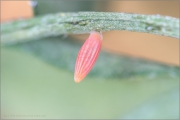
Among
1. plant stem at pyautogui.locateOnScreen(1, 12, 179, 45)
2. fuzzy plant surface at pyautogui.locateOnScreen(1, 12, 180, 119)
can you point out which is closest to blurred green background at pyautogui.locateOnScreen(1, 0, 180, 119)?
fuzzy plant surface at pyautogui.locateOnScreen(1, 12, 180, 119)

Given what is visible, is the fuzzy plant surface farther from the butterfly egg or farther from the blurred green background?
the butterfly egg

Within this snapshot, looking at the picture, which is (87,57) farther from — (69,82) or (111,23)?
(69,82)

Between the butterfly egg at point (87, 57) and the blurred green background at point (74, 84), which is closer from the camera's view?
the butterfly egg at point (87, 57)

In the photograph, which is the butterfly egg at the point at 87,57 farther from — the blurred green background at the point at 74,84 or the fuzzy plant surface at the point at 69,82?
the blurred green background at the point at 74,84

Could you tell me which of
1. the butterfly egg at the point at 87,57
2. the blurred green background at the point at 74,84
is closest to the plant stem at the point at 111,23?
the butterfly egg at the point at 87,57

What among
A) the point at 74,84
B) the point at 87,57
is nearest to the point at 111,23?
the point at 87,57
